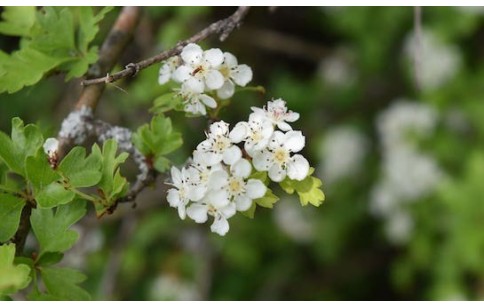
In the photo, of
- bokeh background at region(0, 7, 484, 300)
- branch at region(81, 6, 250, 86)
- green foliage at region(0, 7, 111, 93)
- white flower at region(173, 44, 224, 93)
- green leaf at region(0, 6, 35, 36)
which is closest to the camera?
branch at region(81, 6, 250, 86)

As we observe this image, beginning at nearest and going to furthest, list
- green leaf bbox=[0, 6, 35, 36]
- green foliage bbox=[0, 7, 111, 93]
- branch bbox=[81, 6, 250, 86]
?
branch bbox=[81, 6, 250, 86] < green foliage bbox=[0, 7, 111, 93] < green leaf bbox=[0, 6, 35, 36]

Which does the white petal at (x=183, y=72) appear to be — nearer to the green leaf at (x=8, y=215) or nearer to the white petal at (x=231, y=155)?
the white petal at (x=231, y=155)

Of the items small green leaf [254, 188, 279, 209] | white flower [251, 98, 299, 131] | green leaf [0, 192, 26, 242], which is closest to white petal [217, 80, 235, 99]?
white flower [251, 98, 299, 131]

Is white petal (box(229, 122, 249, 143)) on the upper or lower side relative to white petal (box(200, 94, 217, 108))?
upper

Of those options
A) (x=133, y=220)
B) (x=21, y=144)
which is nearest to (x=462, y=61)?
(x=133, y=220)

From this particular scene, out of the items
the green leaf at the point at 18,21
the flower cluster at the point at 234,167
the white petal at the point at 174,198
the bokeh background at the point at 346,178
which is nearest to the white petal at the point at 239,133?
the flower cluster at the point at 234,167

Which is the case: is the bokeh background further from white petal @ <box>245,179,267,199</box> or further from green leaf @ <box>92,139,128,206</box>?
white petal @ <box>245,179,267,199</box>

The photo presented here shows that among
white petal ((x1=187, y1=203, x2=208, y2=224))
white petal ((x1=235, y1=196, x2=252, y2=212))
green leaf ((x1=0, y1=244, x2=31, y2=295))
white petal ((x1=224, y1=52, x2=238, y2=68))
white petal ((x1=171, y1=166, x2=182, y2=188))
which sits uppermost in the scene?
white petal ((x1=224, y1=52, x2=238, y2=68))
